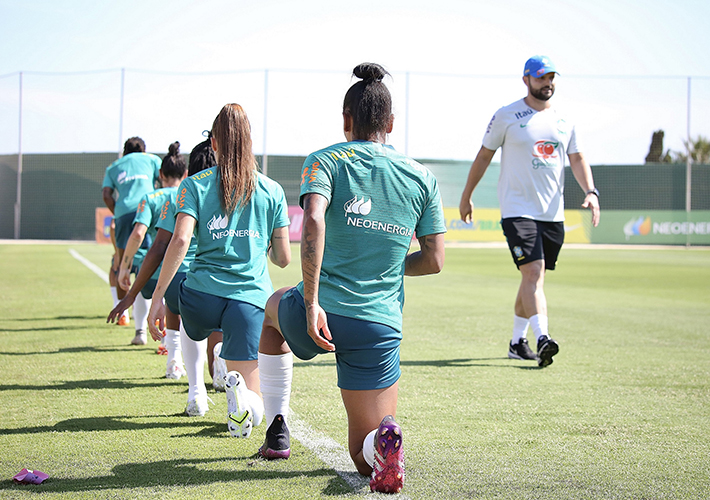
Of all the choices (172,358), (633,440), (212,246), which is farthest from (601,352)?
(212,246)

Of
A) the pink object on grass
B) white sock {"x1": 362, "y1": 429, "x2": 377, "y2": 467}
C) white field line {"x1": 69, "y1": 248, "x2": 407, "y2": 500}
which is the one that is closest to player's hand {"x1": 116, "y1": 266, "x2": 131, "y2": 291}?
white field line {"x1": 69, "y1": 248, "x2": 407, "y2": 500}

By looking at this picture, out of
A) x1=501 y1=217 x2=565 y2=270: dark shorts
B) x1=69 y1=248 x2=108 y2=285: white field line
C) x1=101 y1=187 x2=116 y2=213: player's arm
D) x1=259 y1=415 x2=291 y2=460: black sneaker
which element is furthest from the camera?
x1=69 y1=248 x2=108 y2=285: white field line

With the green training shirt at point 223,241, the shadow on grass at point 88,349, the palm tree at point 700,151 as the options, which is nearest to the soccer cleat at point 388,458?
the green training shirt at point 223,241

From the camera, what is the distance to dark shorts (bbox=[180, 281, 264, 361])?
361 centimetres

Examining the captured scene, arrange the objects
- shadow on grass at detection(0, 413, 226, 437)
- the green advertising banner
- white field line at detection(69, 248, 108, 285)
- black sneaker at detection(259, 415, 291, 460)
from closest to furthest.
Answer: black sneaker at detection(259, 415, 291, 460) < shadow on grass at detection(0, 413, 226, 437) < white field line at detection(69, 248, 108, 285) < the green advertising banner

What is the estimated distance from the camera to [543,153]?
5.98 meters

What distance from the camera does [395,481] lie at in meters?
2.76

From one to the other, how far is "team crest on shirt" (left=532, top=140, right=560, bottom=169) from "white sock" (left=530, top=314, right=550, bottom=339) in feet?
4.06

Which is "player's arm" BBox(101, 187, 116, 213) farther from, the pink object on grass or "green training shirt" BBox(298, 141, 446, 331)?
"green training shirt" BBox(298, 141, 446, 331)

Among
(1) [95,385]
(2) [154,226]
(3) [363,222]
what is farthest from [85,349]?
(3) [363,222]

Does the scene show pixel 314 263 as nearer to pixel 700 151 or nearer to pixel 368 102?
pixel 368 102

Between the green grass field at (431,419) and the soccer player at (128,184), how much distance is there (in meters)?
1.06

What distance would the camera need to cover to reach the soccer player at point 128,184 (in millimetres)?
7715

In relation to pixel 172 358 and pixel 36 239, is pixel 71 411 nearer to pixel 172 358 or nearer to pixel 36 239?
pixel 172 358
